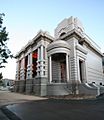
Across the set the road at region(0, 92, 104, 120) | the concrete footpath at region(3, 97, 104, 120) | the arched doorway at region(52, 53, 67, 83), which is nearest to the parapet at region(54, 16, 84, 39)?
the arched doorway at region(52, 53, 67, 83)

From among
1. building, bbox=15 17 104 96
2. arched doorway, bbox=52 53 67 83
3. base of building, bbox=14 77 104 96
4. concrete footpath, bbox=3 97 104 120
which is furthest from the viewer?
arched doorway, bbox=52 53 67 83

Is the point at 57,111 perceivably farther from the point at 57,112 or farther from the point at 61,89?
the point at 61,89

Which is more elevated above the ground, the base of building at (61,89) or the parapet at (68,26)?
the parapet at (68,26)

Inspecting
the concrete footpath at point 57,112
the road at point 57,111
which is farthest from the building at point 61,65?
the concrete footpath at point 57,112

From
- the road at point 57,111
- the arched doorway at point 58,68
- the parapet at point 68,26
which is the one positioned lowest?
the road at point 57,111

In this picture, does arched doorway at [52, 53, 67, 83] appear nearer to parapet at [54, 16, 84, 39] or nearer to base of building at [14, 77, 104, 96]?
base of building at [14, 77, 104, 96]

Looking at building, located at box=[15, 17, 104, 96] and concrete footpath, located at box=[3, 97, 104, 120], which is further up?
building, located at box=[15, 17, 104, 96]

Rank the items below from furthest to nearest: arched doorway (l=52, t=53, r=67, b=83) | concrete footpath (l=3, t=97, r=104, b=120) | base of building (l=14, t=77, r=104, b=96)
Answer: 1. arched doorway (l=52, t=53, r=67, b=83)
2. base of building (l=14, t=77, r=104, b=96)
3. concrete footpath (l=3, t=97, r=104, b=120)

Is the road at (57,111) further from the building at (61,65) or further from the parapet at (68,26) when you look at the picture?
the parapet at (68,26)

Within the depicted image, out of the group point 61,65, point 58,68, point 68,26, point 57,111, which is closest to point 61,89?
point 58,68

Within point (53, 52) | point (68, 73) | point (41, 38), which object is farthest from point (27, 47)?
point (68, 73)

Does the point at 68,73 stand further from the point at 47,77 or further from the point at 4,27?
the point at 4,27

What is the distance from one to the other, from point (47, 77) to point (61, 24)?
16051 millimetres

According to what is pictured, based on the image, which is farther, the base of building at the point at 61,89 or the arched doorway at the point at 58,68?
the arched doorway at the point at 58,68
